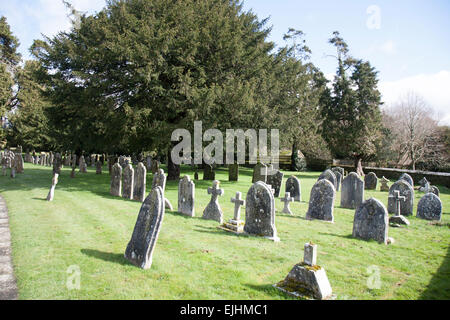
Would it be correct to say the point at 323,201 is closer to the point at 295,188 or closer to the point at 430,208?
the point at 295,188

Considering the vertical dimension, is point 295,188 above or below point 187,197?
below

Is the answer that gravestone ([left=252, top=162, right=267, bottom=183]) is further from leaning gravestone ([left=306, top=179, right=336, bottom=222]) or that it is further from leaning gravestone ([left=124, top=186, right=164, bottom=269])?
leaning gravestone ([left=124, top=186, right=164, bottom=269])

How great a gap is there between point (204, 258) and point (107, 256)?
74.6 inches

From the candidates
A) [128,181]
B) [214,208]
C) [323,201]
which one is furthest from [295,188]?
[128,181]

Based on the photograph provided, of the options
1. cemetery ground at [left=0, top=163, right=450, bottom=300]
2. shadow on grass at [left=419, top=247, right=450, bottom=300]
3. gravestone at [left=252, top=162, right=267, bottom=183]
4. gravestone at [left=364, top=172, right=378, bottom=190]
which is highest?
gravestone at [left=252, top=162, right=267, bottom=183]

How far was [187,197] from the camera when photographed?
32.0 ft

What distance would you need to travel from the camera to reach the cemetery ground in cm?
446

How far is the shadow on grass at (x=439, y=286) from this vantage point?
460cm

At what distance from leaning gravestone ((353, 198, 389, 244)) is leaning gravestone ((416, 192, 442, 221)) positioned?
182 inches

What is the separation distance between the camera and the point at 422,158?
35625 mm

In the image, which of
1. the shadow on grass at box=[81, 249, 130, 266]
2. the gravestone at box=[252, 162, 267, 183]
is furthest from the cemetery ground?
the gravestone at box=[252, 162, 267, 183]

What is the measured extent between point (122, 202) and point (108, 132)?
23.6 feet

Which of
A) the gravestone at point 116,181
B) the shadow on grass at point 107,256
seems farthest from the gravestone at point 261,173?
the shadow on grass at point 107,256
